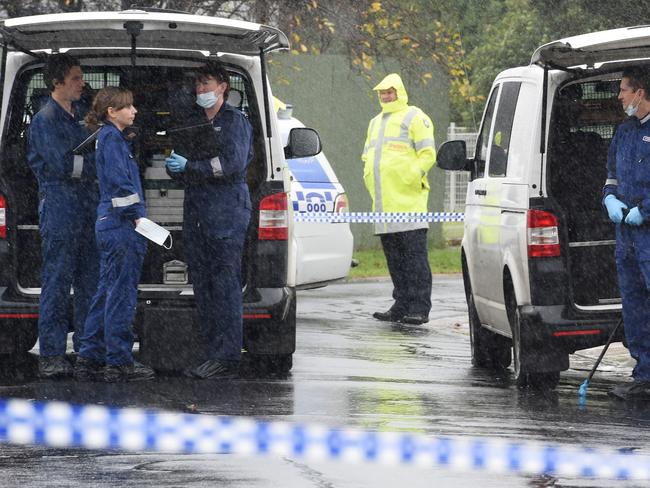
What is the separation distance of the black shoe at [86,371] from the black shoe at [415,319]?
5401 mm

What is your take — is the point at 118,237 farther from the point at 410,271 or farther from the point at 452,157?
the point at 410,271

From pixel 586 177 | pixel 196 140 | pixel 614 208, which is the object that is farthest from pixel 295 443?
pixel 586 177

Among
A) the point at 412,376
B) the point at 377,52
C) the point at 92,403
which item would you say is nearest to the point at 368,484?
the point at 92,403

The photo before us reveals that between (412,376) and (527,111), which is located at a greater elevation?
(527,111)

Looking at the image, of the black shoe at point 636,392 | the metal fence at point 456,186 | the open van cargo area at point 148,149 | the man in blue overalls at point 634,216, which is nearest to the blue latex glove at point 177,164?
the open van cargo area at point 148,149

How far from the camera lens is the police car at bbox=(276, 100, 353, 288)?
14.8m

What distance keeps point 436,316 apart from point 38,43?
684 cm

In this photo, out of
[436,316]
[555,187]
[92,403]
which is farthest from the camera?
[436,316]

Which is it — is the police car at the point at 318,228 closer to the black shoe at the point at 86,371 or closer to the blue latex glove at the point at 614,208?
the black shoe at the point at 86,371

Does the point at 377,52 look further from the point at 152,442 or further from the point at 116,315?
the point at 152,442

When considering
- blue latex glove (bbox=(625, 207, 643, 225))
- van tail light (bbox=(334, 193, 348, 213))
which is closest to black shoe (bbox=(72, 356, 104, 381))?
blue latex glove (bbox=(625, 207, 643, 225))

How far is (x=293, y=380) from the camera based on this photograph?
10258mm

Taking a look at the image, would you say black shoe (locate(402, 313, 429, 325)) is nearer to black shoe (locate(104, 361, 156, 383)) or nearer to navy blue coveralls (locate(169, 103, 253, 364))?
navy blue coveralls (locate(169, 103, 253, 364))

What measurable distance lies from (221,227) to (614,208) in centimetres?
228
